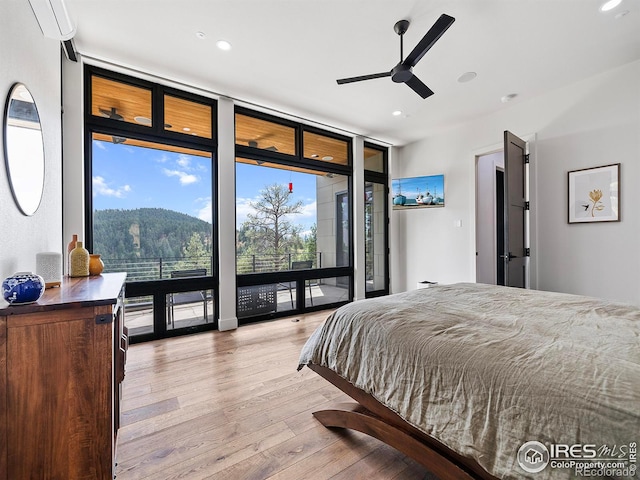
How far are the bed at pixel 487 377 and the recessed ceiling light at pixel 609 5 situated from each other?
88.0 inches

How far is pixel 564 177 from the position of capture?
3.37 meters

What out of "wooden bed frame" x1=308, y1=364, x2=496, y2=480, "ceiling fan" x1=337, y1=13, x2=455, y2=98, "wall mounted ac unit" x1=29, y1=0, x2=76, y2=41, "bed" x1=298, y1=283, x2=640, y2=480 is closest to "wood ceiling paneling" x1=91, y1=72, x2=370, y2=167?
"wall mounted ac unit" x1=29, y1=0, x2=76, y2=41

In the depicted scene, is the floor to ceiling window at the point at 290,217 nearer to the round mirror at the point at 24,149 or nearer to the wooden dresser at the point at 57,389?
the round mirror at the point at 24,149

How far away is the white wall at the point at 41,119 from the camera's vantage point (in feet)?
4.47

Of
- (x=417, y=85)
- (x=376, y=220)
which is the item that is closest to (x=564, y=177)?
(x=417, y=85)

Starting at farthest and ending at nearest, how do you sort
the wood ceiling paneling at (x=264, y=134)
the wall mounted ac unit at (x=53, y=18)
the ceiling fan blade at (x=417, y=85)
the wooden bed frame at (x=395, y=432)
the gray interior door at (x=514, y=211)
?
the wood ceiling paneling at (x=264, y=134) → the gray interior door at (x=514, y=211) → the ceiling fan blade at (x=417, y=85) → the wall mounted ac unit at (x=53, y=18) → the wooden bed frame at (x=395, y=432)

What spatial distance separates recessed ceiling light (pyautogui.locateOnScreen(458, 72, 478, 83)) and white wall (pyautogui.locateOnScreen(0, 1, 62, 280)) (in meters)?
3.63

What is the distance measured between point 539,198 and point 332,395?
3.50 metres

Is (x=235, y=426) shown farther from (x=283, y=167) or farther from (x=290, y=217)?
(x=283, y=167)

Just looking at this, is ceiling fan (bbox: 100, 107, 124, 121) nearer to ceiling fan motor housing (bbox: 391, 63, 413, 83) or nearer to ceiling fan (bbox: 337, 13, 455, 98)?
ceiling fan (bbox: 337, 13, 455, 98)

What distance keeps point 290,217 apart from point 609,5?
3.84 metres

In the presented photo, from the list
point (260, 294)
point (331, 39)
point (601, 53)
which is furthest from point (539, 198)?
point (260, 294)

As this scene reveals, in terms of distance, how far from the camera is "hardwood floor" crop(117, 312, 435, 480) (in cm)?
143

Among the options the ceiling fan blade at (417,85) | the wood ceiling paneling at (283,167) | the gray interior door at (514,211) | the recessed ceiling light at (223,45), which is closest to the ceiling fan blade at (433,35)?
the ceiling fan blade at (417,85)
